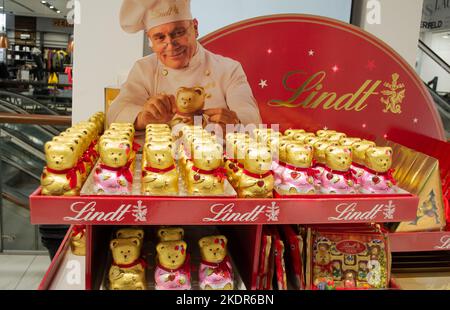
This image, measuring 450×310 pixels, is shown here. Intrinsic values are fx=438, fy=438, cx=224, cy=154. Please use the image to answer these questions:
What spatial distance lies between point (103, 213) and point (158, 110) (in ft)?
3.16

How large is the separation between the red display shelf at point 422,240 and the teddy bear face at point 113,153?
1.24 metres

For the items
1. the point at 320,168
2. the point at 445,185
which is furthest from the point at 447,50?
the point at 320,168

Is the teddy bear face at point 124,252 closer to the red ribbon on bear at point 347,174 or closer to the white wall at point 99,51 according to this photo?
the red ribbon on bear at point 347,174

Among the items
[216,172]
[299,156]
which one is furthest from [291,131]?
[216,172]

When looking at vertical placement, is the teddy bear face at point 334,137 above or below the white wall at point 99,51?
below

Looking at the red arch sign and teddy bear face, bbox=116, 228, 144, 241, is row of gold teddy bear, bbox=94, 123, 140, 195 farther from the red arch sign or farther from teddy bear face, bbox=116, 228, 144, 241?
the red arch sign

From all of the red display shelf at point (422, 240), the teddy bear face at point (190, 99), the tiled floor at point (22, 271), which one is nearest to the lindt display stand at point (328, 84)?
the red display shelf at point (422, 240)

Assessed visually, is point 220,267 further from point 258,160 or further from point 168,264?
point 258,160

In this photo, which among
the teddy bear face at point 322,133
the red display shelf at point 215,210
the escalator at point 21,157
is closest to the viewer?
the red display shelf at point 215,210

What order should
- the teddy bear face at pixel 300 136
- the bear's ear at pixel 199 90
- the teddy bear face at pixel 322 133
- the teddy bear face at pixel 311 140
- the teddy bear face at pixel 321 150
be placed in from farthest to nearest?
1. the bear's ear at pixel 199 90
2. the teddy bear face at pixel 322 133
3. the teddy bear face at pixel 300 136
4. the teddy bear face at pixel 311 140
5. the teddy bear face at pixel 321 150

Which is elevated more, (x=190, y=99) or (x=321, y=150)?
(x=190, y=99)

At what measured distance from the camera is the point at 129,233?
1.82 metres

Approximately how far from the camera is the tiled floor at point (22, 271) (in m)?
3.20

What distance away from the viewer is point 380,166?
6.03ft
